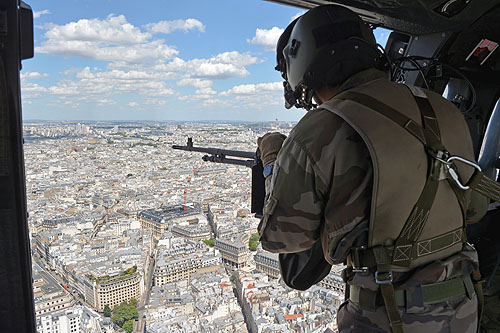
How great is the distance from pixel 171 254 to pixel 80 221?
1.31m

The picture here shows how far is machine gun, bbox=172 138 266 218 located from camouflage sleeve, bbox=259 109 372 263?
0.49m

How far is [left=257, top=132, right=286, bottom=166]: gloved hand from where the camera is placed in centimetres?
133

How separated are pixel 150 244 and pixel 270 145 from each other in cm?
475

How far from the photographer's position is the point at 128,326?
12.5ft

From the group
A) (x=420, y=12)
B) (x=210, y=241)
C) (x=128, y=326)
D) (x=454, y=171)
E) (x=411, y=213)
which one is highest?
(x=420, y=12)

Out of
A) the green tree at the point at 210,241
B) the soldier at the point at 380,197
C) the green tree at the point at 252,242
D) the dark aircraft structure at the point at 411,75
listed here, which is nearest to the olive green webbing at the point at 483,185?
the soldier at the point at 380,197

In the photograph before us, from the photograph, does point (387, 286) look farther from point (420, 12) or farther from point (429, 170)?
point (420, 12)

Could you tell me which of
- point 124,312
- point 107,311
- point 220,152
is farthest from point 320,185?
point 124,312

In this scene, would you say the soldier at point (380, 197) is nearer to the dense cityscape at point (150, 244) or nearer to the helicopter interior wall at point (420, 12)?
the helicopter interior wall at point (420, 12)

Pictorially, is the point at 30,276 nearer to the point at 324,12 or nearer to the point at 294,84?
the point at 294,84

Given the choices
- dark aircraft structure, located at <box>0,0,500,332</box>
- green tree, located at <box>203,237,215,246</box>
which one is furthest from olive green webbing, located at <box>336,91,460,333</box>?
green tree, located at <box>203,237,215,246</box>

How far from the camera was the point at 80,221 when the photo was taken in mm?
4652

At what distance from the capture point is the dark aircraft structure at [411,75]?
3.35 ft

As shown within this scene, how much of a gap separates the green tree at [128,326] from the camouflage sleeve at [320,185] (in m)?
3.19
